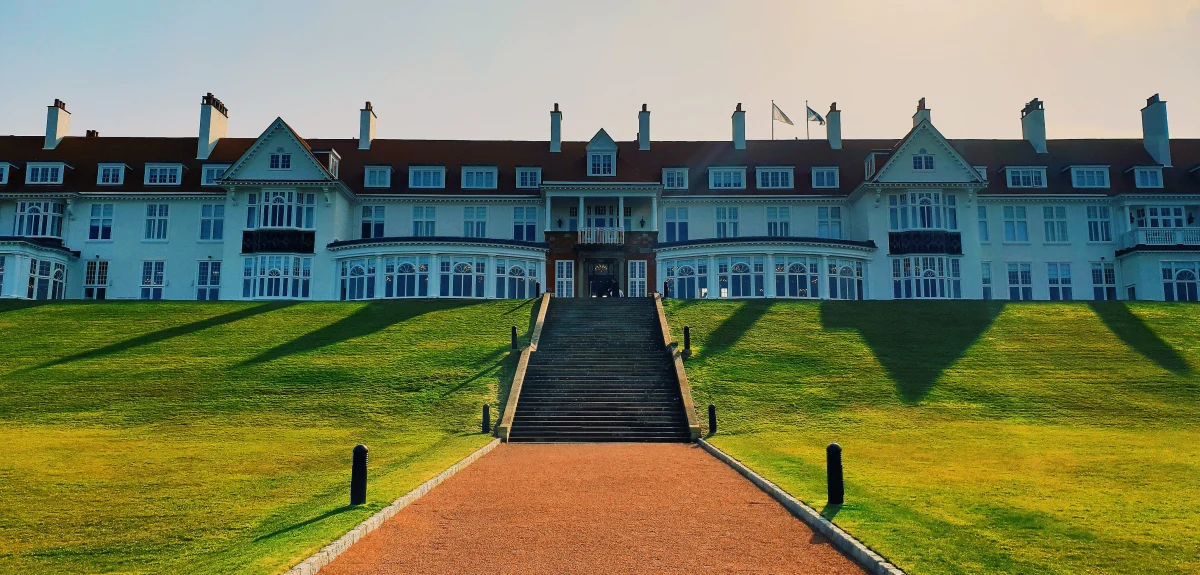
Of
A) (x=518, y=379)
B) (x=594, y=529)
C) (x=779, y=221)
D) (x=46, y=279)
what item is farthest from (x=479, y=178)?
(x=594, y=529)

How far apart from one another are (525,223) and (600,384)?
23932 mm

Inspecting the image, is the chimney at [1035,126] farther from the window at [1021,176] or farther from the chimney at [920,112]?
the chimney at [920,112]

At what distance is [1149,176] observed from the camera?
48.3m

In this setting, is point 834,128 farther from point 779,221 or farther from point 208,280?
point 208,280

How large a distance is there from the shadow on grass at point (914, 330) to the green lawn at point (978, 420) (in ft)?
0.38

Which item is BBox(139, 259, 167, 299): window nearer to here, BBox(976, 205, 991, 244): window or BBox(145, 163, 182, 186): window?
BBox(145, 163, 182, 186): window

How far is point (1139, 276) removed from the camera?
44625 mm

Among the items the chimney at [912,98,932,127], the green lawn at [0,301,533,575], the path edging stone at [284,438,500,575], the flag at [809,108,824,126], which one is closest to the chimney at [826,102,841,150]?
the flag at [809,108,824,126]

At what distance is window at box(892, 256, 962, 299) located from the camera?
43625mm

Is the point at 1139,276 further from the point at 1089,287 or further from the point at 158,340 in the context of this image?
the point at 158,340

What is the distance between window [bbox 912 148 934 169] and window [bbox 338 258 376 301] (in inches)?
1254

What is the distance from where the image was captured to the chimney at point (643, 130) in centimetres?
5322

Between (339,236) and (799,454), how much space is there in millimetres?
34711

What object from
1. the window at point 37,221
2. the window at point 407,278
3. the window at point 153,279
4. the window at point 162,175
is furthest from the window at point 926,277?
the window at point 37,221
